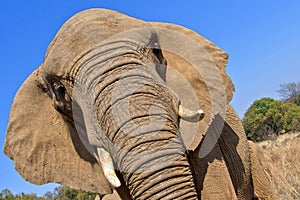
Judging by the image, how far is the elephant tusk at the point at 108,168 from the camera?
333cm

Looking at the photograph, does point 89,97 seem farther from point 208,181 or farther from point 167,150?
point 208,181

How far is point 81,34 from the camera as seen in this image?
371 cm

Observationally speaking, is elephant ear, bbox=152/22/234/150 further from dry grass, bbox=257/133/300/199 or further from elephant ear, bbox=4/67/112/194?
dry grass, bbox=257/133/300/199

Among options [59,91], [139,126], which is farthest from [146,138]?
[59,91]

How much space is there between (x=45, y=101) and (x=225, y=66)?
1.48m

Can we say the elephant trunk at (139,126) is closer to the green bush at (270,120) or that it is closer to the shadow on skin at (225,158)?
the shadow on skin at (225,158)

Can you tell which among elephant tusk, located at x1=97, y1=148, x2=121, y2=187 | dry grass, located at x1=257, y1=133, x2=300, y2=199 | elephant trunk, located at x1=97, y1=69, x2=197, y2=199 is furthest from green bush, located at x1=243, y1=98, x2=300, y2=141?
elephant trunk, located at x1=97, y1=69, x2=197, y2=199

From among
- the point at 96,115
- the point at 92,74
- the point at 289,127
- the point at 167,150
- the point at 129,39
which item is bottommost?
the point at 167,150

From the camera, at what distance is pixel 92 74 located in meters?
3.48

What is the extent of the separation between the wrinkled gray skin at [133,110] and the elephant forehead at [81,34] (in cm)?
3

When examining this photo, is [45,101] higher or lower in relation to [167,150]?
higher

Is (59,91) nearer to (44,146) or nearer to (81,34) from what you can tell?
(81,34)

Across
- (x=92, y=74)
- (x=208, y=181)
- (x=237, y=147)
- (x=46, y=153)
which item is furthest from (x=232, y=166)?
(x=92, y=74)

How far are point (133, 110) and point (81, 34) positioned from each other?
0.85 m
